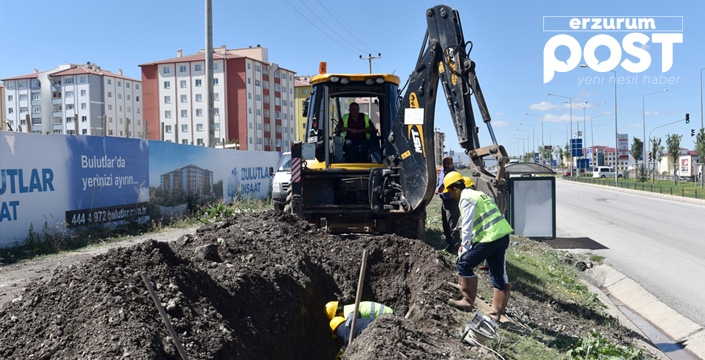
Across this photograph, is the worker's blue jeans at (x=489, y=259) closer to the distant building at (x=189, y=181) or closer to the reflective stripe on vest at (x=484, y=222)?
the reflective stripe on vest at (x=484, y=222)

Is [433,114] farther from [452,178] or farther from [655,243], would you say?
[655,243]

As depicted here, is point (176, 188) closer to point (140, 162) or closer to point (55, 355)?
point (140, 162)

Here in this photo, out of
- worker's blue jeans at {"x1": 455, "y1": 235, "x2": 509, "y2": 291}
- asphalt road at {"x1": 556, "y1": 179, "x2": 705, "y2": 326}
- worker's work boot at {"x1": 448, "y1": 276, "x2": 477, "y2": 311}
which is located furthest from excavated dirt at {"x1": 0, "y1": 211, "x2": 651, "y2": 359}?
asphalt road at {"x1": 556, "y1": 179, "x2": 705, "y2": 326}

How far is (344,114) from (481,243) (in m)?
5.19

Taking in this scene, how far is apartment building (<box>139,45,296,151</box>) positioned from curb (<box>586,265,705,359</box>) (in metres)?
67.5

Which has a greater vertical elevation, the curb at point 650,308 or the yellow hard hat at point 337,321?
the yellow hard hat at point 337,321

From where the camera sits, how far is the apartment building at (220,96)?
79188 mm

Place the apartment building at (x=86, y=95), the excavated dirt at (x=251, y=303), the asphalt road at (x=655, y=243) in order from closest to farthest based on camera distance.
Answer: the excavated dirt at (x=251, y=303) → the asphalt road at (x=655, y=243) → the apartment building at (x=86, y=95)

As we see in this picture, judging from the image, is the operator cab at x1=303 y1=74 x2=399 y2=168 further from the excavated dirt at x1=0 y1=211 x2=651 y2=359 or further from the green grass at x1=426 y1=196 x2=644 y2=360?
the green grass at x1=426 y1=196 x2=644 y2=360

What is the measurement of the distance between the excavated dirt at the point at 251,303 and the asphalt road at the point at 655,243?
9.66 feet

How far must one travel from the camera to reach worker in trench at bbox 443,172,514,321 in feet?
21.6

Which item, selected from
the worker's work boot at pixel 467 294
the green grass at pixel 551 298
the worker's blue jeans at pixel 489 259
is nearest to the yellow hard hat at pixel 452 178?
the worker's blue jeans at pixel 489 259

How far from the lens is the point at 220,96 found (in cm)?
7962

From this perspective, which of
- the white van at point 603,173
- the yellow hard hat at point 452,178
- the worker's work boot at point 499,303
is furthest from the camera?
the white van at point 603,173
